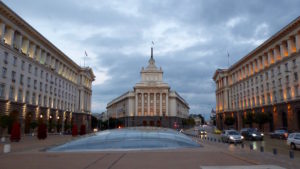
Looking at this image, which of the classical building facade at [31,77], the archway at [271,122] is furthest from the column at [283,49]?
the classical building facade at [31,77]

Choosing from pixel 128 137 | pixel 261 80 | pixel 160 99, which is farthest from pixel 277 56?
pixel 160 99

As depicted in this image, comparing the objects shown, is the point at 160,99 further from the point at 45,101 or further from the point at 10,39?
the point at 10,39

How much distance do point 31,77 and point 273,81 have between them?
61.0 m

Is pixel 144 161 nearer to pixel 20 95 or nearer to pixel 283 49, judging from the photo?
pixel 20 95

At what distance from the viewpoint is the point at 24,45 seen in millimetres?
59062

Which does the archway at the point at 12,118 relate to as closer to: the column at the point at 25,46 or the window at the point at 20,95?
the window at the point at 20,95

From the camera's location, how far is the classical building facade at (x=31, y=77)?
1972 inches

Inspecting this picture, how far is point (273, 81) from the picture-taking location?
67188 mm

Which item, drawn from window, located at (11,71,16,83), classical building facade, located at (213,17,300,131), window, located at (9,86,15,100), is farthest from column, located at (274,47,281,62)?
window, located at (9,86,15,100)

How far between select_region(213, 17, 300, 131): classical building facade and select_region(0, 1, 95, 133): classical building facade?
57.3 m

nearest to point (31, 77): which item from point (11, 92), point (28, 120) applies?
point (11, 92)

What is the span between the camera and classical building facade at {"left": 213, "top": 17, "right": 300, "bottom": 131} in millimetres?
56688

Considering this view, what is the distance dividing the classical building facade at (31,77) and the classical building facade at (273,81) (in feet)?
188

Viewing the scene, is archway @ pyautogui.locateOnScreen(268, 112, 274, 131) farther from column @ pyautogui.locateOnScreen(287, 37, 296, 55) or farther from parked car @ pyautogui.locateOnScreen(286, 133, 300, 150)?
parked car @ pyautogui.locateOnScreen(286, 133, 300, 150)
